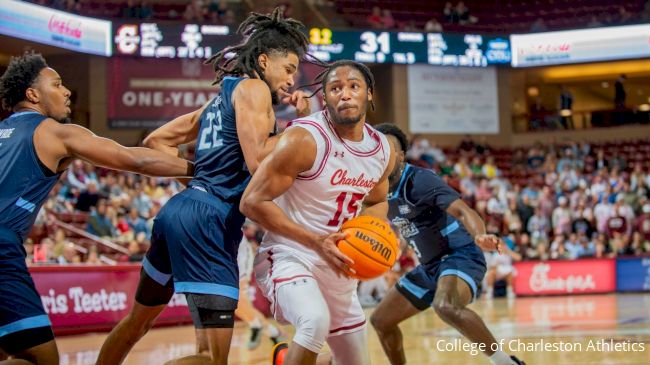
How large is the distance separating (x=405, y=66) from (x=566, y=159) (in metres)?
5.58

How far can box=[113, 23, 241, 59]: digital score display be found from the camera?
21.2m

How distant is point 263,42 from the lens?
4.93 metres

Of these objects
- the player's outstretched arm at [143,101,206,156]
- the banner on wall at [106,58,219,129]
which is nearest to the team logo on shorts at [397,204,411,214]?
the player's outstretched arm at [143,101,206,156]

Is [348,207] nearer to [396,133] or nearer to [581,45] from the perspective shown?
[396,133]

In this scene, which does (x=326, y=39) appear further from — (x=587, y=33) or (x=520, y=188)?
(x=587, y=33)

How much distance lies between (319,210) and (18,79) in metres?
1.76

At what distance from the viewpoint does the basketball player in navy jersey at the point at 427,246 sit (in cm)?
645

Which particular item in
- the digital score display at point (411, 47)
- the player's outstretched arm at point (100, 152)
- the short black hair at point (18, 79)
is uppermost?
the digital score display at point (411, 47)

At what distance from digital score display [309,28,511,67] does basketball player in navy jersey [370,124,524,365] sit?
16029mm

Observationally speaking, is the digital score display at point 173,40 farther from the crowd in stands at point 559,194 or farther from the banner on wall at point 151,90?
the crowd in stands at point 559,194

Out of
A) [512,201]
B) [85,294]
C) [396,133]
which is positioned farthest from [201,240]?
[512,201]

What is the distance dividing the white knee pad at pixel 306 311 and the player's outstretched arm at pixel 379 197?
722mm

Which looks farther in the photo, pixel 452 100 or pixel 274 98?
pixel 452 100

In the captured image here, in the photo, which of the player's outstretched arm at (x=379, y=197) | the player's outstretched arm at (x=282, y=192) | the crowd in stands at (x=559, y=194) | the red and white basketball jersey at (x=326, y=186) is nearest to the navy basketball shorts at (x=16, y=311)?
the player's outstretched arm at (x=282, y=192)
